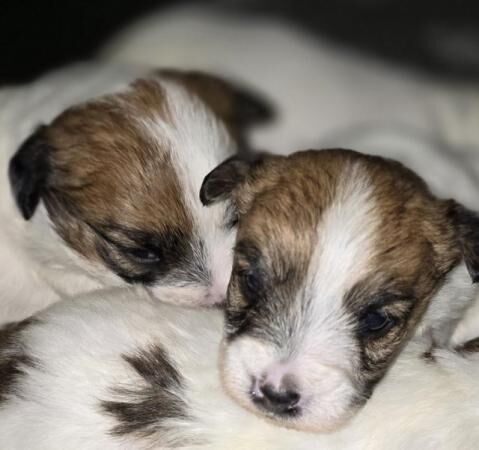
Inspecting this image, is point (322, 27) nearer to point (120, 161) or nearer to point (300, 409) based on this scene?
point (120, 161)

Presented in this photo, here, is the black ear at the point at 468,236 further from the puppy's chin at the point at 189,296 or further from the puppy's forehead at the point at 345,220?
the puppy's chin at the point at 189,296

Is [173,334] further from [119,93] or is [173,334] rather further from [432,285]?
[119,93]

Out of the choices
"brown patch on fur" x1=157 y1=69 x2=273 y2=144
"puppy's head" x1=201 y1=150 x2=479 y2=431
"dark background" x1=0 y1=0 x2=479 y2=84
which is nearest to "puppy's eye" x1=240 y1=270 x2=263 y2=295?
"puppy's head" x1=201 y1=150 x2=479 y2=431

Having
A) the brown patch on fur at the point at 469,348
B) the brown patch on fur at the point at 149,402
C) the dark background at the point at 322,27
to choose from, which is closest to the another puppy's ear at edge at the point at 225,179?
the brown patch on fur at the point at 149,402

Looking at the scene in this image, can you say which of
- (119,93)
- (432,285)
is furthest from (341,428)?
(119,93)

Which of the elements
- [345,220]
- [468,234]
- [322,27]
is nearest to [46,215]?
[345,220]

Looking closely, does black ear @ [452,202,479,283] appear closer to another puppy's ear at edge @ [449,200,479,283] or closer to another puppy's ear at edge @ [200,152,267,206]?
another puppy's ear at edge @ [449,200,479,283]
